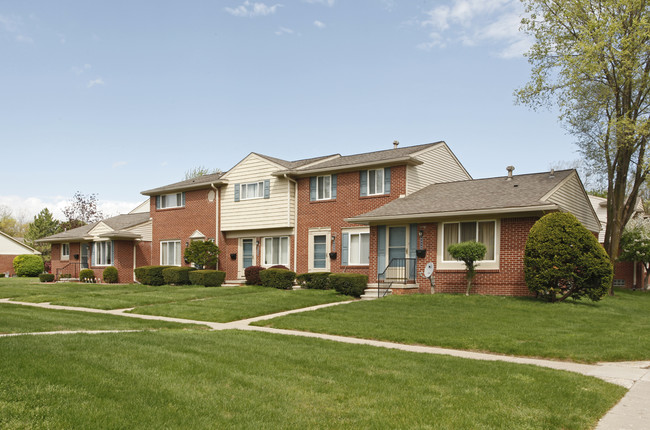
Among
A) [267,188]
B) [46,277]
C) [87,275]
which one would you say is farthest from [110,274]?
[267,188]

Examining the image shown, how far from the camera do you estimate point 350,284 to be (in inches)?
798

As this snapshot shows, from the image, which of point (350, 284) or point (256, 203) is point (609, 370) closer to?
point (350, 284)

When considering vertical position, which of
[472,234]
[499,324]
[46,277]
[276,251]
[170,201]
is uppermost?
[170,201]

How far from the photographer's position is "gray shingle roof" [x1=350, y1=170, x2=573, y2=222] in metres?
18.7

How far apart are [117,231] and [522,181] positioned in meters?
22.9

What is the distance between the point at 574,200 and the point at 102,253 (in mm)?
26712

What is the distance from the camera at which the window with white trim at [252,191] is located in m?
27.4

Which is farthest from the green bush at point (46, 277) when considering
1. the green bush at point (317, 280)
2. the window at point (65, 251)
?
the green bush at point (317, 280)

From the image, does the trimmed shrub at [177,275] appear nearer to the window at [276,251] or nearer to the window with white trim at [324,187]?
the window at [276,251]

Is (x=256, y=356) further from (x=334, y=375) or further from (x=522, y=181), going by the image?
(x=522, y=181)

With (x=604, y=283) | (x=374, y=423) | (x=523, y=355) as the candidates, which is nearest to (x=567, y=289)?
(x=604, y=283)

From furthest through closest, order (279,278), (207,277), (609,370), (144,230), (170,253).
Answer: (144,230), (170,253), (207,277), (279,278), (609,370)

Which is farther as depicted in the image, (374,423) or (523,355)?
(523,355)

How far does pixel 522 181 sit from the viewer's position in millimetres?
21281
